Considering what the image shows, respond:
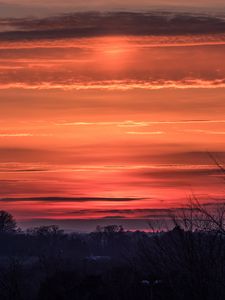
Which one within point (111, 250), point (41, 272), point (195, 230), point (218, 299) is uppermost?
point (111, 250)

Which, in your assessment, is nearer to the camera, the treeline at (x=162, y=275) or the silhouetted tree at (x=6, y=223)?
the treeline at (x=162, y=275)

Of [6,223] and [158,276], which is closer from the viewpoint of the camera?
[158,276]

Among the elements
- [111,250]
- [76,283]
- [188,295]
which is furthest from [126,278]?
[111,250]

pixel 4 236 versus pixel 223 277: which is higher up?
pixel 4 236

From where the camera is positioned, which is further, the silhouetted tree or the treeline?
the silhouetted tree

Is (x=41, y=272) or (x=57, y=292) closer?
(x=57, y=292)

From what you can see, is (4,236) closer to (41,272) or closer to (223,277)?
(41,272)

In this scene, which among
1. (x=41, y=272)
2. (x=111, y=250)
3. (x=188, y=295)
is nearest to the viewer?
(x=188, y=295)

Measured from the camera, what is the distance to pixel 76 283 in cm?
5181

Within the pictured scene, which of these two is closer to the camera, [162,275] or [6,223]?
[162,275]

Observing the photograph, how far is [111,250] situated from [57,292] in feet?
306

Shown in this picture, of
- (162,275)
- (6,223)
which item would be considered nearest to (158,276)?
(162,275)

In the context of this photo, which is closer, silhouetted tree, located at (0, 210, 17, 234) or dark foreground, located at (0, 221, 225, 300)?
dark foreground, located at (0, 221, 225, 300)

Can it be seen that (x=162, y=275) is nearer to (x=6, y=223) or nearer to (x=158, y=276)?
(x=158, y=276)
